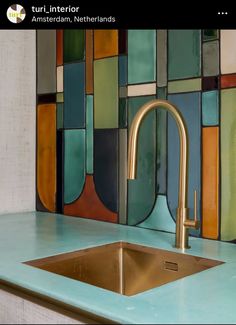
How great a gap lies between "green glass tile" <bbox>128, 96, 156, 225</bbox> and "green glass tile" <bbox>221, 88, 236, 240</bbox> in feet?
0.80

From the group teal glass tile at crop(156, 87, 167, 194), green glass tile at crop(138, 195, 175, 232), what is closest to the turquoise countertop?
green glass tile at crop(138, 195, 175, 232)

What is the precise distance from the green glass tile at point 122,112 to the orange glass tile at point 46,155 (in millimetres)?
362

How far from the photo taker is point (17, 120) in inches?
70.1

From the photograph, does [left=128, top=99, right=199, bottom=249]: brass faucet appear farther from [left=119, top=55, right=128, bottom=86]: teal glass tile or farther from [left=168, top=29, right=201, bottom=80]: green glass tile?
[left=119, top=55, right=128, bottom=86]: teal glass tile

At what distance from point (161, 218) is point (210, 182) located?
21cm

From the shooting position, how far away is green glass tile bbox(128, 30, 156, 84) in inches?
55.4

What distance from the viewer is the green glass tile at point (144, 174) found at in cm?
140

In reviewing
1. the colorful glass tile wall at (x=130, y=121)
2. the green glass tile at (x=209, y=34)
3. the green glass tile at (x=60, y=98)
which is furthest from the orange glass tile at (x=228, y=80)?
the green glass tile at (x=60, y=98)

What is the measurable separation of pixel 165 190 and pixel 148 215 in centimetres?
11

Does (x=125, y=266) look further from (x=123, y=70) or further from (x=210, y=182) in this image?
(x=123, y=70)

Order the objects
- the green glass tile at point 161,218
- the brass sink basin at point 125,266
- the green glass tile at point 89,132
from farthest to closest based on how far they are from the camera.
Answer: the green glass tile at point 89,132
the green glass tile at point 161,218
the brass sink basin at point 125,266

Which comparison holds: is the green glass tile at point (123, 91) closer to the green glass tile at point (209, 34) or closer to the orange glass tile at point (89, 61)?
the orange glass tile at point (89, 61)

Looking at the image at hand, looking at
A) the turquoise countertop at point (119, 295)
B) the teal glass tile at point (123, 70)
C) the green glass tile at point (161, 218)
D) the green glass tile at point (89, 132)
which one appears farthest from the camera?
the green glass tile at point (89, 132)

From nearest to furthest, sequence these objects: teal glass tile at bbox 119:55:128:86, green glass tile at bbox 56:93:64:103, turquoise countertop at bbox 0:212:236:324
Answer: turquoise countertop at bbox 0:212:236:324 → teal glass tile at bbox 119:55:128:86 → green glass tile at bbox 56:93:64:103
